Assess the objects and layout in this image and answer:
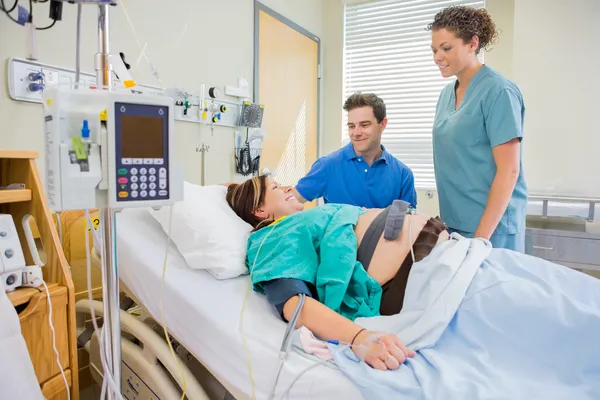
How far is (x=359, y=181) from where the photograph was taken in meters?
2.04

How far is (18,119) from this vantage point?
145cm

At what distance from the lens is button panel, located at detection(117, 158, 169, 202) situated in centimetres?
75

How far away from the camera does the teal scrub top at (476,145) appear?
1540 millimetres

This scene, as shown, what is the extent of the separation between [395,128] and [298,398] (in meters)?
2.78

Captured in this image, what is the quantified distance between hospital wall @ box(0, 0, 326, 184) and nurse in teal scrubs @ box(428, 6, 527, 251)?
1.22 metres

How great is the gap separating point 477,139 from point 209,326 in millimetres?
1207

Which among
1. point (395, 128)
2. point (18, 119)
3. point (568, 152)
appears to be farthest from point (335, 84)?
point (18, 119)

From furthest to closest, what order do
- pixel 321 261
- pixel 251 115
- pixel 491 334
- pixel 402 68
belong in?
pixel 402 68 < pixel 251 115 < pixel 321 261 < pixel 491 334

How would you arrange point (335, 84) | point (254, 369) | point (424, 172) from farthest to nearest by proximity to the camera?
point (335, 84) → point (424, 172) → point (254, 369)

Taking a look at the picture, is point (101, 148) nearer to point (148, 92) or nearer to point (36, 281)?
point (148, 92)

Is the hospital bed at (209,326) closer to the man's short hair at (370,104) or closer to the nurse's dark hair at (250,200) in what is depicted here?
the nurse's dark hair at (250,200)

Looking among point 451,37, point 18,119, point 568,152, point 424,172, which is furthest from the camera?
point 424,172

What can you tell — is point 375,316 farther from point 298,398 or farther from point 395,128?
point 395,128

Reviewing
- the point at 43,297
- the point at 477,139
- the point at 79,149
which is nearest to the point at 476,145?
the point at 477,139
